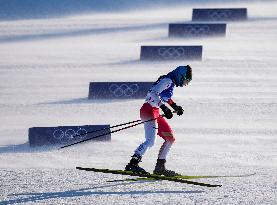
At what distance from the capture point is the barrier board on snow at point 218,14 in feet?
86.1

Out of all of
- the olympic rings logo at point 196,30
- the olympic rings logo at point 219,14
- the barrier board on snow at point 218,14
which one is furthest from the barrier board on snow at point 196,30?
Answer: the olympic rings logo at point 219,14

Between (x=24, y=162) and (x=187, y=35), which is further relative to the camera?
(x=187, y=35)

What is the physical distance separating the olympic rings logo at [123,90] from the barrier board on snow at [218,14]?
932 centimetres

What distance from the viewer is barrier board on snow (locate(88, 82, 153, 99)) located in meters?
17.2

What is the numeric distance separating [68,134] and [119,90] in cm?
382

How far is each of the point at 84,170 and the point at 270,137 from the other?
3.32 m

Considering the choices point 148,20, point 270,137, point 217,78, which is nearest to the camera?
point 270,137

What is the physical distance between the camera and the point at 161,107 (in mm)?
10961

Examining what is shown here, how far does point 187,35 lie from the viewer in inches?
966

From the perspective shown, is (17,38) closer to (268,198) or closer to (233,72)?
(233,72)

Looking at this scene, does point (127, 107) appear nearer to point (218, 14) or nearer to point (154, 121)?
point (154, 121)

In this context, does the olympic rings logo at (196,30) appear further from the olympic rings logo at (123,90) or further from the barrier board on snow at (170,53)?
the olympic rings logo at (123,90)

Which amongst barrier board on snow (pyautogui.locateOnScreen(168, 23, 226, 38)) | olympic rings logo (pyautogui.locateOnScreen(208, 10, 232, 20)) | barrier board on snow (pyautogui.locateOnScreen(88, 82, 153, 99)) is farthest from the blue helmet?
olympic rings logo (pyautogui.locateOnScreen(208, 10, 232, 20))

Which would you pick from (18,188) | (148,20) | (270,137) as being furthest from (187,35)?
(18,188)
